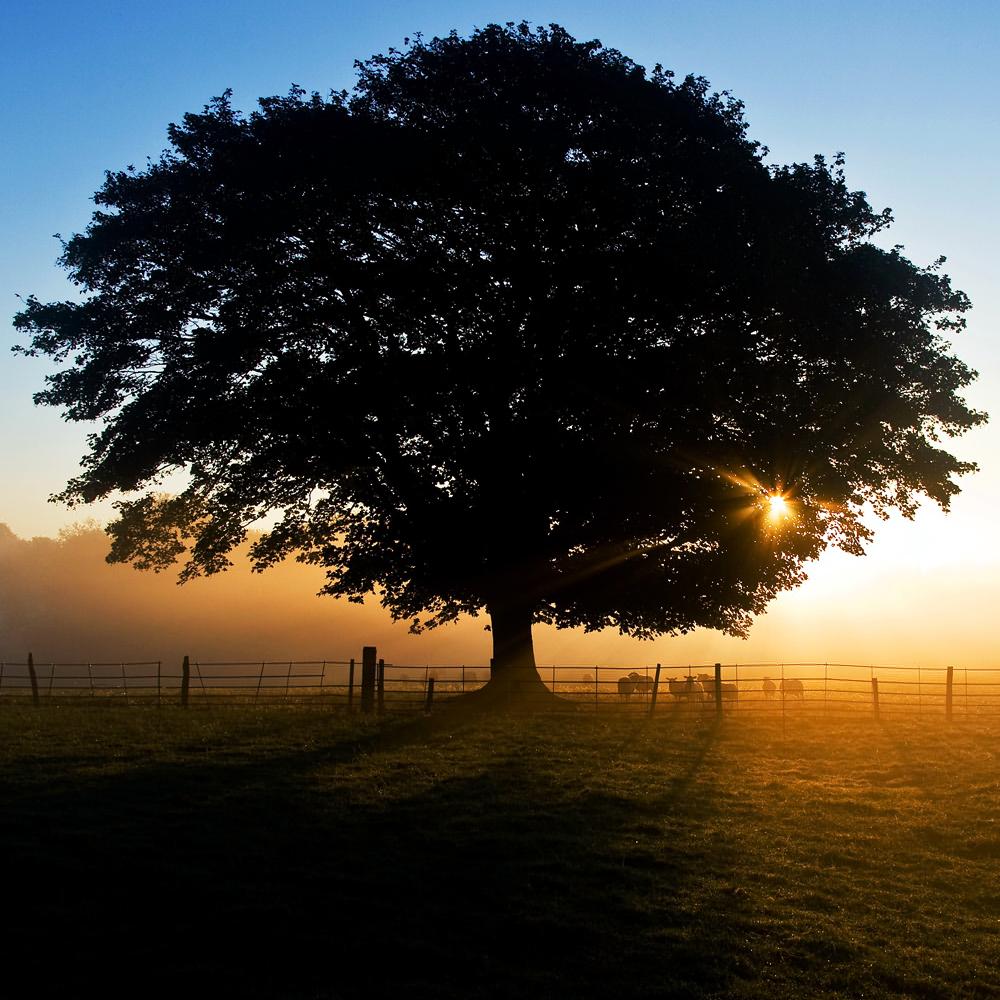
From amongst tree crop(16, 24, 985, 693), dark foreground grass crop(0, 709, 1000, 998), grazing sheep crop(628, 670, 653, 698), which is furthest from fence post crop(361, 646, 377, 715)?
grazing sheep crop(628, 670, 653, 698)

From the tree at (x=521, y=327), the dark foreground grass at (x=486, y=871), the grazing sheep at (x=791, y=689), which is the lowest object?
the dark foreground grass at (x=486, y=871)

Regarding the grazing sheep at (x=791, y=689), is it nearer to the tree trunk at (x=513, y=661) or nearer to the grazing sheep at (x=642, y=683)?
the grazing sheep at (x=642, y=683)

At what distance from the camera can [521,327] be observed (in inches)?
1168

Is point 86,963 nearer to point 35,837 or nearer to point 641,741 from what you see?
point 35,837

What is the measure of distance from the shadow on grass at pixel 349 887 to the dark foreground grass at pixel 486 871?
42 mm

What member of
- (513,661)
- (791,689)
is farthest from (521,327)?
(791,689)

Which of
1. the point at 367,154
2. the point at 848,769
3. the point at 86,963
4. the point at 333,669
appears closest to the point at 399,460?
the point at 367,154

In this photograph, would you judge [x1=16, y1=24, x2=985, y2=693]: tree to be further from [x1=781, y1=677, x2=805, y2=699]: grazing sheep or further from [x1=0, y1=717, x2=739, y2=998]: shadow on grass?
[x1=0, y1=717, x2=739, y2=998]: shadow on grass

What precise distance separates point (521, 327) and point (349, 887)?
1974cm

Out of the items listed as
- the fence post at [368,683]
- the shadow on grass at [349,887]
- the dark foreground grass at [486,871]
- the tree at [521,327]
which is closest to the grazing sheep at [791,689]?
the tree at [521,327]

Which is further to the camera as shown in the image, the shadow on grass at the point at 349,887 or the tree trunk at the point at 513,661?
the tree trunk at the point at 513,661

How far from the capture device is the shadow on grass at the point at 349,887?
9.77 meters

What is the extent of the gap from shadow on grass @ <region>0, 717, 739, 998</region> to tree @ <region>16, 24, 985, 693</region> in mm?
11648

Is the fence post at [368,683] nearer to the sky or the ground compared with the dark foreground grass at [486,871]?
nearer to the sky
